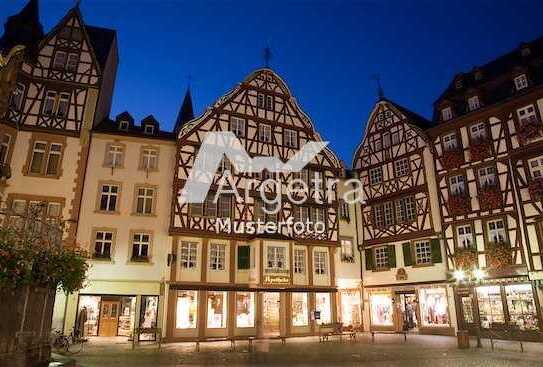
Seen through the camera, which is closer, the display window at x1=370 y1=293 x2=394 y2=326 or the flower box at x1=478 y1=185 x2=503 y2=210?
the flower box at x1=478 y1=185 x2=503 y2=210

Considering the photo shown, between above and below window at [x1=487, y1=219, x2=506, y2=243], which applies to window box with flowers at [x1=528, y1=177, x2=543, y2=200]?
above

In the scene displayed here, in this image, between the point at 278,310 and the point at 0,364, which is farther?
the point at 278,310

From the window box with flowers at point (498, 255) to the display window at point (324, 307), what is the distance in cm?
924

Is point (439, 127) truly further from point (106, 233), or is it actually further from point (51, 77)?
point (51, 77)

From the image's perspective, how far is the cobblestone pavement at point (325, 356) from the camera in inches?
495

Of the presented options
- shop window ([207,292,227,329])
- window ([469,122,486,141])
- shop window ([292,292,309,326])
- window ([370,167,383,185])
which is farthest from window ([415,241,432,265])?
shop window ([207,292,227,329])

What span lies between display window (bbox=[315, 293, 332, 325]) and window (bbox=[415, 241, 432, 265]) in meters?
5.93

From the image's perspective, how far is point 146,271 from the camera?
21.0 meters

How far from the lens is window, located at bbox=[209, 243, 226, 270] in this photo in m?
22.6

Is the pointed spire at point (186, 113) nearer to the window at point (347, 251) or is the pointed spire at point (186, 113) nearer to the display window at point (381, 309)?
the window at point (347, 251)

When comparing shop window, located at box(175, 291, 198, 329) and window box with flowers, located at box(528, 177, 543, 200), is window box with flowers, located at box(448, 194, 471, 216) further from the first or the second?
shop window, located at box(175, 291, 198, 329)

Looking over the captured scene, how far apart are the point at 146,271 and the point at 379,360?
1280cm

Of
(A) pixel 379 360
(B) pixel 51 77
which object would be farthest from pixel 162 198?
(A) pixel 379 360

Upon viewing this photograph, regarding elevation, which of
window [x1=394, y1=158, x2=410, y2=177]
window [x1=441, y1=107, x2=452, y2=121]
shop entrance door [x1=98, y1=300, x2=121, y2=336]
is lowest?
shop entrance door [x1=98, y1=300, x2=121, y2=336]
